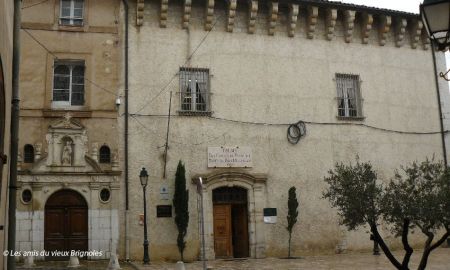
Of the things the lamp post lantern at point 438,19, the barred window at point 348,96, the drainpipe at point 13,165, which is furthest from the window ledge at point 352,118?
the lamp post lantern at point 438,19

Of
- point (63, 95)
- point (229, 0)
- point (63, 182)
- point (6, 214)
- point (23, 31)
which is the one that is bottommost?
point (6, 214)

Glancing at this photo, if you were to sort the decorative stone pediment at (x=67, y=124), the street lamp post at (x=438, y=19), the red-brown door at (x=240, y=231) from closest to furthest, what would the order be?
1. the street lamp post at (x=438, y=19)
2. the decorative stone pediment at (x=67, y=124)
3. the red-brown door at (x=240, y=231)

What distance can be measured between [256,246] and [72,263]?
19.0 ft

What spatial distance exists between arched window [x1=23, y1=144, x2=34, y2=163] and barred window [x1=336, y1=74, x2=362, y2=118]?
33.8 ft

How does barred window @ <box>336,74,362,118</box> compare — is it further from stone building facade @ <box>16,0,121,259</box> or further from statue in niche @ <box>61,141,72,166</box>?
statue in niche @ <box>61,141,72,166</box>

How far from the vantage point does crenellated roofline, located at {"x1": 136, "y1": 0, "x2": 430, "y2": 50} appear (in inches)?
691

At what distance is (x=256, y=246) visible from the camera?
1689cm

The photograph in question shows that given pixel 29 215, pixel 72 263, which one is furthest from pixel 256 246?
pixel 29 215

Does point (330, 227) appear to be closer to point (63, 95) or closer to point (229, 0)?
point (229, 0)

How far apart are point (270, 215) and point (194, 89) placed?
475cm

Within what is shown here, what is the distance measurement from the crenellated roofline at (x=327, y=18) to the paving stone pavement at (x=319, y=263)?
758cm

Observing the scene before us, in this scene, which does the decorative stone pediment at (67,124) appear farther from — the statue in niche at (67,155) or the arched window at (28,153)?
the arched window at (28,153)

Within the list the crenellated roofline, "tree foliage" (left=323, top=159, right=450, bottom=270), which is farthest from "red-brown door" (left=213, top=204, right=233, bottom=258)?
"tree foliage" (left=323, top=159, right=450, bottom=270)

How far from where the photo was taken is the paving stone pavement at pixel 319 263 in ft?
45.0
